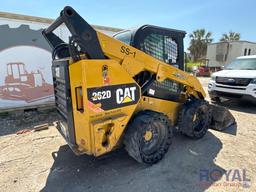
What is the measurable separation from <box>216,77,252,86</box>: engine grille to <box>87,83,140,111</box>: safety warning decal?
16.1ft

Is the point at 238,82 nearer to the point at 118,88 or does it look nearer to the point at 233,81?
the point at 233,81

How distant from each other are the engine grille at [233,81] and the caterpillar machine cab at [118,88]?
3.43 meters

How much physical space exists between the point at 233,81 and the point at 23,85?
726cm

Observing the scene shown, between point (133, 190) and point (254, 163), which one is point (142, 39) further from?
point (254, 163)

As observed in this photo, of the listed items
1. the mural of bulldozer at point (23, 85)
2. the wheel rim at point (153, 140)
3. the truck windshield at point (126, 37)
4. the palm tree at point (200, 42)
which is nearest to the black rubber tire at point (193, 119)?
the wheel rim at point (153, 140)

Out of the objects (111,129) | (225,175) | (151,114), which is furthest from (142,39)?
(225,175)

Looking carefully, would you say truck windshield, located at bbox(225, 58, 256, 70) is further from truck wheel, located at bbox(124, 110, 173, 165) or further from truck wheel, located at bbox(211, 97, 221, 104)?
truck wheel, located at bbox(124, 110, 173, 165)

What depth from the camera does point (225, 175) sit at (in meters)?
2.83

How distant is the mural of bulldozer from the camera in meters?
5.92

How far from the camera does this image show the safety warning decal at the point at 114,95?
2398 millimetres

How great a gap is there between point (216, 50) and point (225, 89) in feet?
52.7
